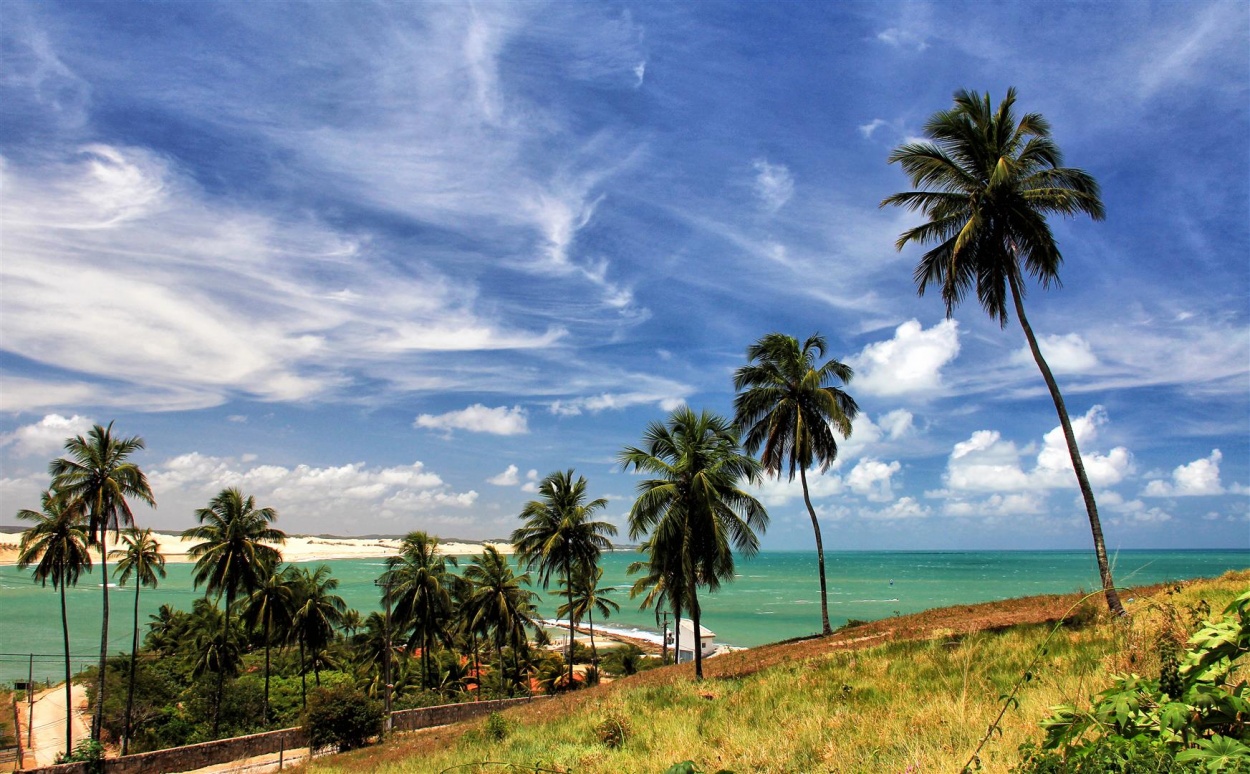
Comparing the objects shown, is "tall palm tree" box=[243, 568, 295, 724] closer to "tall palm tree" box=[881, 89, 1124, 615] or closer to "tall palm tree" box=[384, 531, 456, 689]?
"tall palm tree" box=[384, 531, 456, 689]

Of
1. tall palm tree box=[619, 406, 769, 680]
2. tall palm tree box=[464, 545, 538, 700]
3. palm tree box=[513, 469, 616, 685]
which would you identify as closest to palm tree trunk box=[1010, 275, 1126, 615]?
tall palm tree box=[619, 406, 769, 680]

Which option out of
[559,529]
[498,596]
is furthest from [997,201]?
[498,596]

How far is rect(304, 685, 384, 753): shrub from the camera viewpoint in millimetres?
24375

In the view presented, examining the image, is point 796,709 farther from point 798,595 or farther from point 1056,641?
point 798,595

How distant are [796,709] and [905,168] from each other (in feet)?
45.6

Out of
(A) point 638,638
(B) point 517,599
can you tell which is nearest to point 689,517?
(B) point 517,599

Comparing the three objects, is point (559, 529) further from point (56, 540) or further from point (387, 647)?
point (56, 540)

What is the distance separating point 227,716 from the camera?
125 feet

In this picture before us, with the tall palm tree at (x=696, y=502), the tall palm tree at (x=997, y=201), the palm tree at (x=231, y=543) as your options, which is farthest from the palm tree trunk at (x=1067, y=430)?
the palm tree at (x=231, y=543)

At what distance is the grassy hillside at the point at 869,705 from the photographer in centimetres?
681

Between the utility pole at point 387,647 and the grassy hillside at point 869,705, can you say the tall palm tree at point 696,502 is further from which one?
the utility pole at point 387,647

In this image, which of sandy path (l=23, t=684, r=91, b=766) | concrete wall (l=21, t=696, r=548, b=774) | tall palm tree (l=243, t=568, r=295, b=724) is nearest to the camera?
concrete wall (l=21, t=696, r=548, b=774)

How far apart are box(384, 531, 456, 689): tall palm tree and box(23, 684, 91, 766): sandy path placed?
16.3 metres

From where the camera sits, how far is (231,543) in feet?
112
